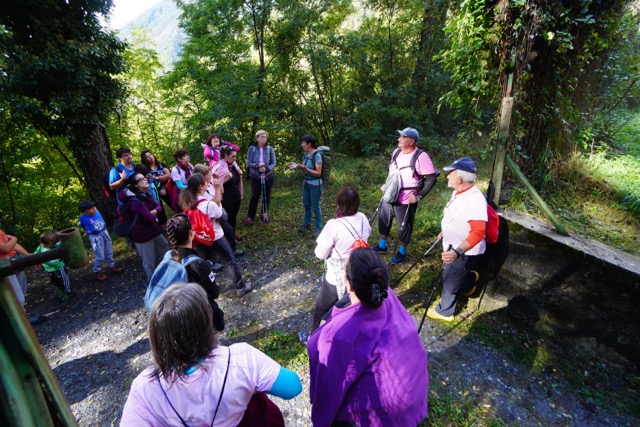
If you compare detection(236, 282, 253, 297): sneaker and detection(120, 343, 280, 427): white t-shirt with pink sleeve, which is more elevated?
detection(120, 343, 280, 427): white t-shirt with pink sleeve

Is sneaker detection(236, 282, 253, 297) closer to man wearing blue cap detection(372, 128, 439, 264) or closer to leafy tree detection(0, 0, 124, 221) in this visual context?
man wearing blue cap detection(372, 128, 439, 264)

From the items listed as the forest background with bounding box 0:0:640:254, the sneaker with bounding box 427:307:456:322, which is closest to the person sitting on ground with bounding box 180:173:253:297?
the sneaker with bounding box 427:307:456:322

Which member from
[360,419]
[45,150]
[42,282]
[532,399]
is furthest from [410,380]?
[45,150]

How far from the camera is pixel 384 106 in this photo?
37.3 ft

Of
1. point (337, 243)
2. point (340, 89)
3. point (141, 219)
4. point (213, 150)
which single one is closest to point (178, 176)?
point (213, 150)

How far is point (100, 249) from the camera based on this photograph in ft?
17.0

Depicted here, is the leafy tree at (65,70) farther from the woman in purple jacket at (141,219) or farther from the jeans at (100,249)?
the woman in purple jacket at (141,219)

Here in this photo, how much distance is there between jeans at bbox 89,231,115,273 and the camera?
16.6ft

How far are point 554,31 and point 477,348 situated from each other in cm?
382

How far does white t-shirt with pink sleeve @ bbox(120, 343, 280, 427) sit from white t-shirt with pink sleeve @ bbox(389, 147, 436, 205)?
3.60 metres

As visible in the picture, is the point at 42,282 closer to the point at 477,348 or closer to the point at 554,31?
the point at 477,348

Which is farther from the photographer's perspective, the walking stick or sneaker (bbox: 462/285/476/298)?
the walking stick

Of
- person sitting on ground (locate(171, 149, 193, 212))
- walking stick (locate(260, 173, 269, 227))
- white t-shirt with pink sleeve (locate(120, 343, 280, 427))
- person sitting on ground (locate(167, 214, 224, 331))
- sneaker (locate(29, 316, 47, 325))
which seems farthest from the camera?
walking stick (locate(260, 173, 269, 227))

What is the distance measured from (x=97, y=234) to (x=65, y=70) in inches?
145
